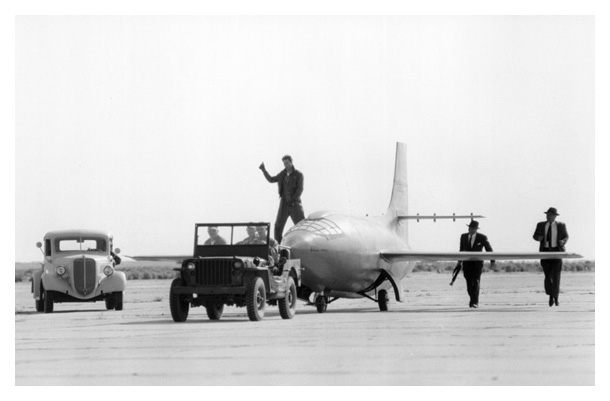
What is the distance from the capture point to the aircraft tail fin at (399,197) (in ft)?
112

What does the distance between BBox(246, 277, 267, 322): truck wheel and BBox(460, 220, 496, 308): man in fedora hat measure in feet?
21.7

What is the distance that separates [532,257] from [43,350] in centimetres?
1374

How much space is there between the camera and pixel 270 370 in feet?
43.8

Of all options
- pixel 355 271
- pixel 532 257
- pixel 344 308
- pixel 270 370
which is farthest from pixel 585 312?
pixel 270 370

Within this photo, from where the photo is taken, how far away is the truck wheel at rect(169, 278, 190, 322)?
73.7 feet

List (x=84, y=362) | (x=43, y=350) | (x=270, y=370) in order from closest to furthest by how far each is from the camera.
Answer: (x=270, y=370) < (x=84, y=362) < (x=43, y=350)

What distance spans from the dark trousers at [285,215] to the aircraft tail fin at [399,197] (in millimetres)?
5932

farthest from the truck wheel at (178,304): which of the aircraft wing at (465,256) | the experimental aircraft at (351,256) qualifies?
the aircraft wing at (465,256)

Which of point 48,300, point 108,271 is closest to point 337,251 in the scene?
point 108,271

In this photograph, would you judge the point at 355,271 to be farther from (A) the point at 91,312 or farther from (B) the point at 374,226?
(A) the point at 91,312

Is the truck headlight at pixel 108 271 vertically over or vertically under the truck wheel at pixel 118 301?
over

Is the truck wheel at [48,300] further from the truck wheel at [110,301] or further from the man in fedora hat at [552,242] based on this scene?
the man in fedora hat at [552,242]

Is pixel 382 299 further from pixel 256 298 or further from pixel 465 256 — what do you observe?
pixel 256 298

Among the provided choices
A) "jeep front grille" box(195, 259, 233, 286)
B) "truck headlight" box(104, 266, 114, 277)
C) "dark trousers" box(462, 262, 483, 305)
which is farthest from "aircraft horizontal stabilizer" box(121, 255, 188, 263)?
"jeep front grille" box(195, 259, 233, 286)
